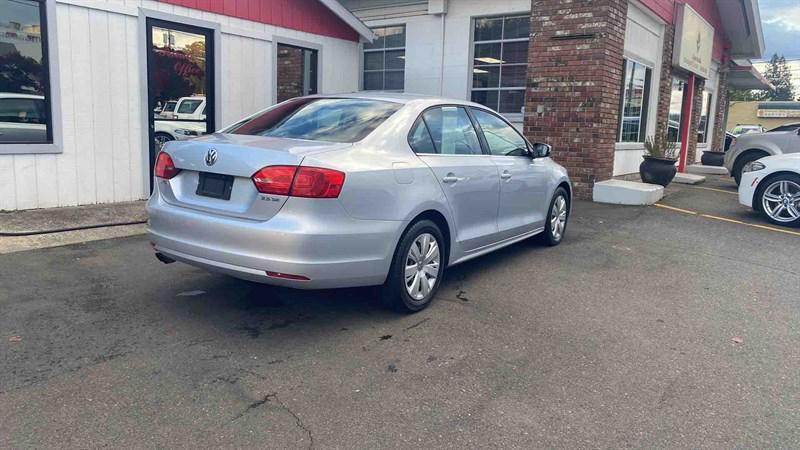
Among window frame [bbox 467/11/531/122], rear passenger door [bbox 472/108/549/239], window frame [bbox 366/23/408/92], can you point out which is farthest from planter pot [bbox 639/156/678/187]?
rear passenger door [bbox 472/108/549/239]

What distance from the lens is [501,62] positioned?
1160 cm

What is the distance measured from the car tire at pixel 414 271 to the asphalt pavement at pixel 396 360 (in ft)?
0.44

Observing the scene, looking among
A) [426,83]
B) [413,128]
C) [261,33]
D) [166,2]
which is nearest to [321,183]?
[413,128]

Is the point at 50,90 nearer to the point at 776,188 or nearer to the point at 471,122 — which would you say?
the point at 471,122

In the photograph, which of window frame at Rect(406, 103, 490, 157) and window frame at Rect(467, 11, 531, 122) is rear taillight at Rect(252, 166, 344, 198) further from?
window frame at Rect(467, 11, 531, 122)

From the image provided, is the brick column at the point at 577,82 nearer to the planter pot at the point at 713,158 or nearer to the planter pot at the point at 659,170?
the planter pot at the point at 659,170

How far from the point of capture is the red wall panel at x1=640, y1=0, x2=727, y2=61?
40.4ft

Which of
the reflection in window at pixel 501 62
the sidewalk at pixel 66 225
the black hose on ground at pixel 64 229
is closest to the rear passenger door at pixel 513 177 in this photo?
the sidewalk at pixel 66 225

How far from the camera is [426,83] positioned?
1240cm

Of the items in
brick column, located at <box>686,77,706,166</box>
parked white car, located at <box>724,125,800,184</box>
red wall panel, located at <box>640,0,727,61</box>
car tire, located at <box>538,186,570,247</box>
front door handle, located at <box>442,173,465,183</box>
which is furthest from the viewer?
brick column, located at <box>686,77,706,166</box>

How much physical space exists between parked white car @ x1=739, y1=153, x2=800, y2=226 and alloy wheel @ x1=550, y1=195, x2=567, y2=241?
13.2ft

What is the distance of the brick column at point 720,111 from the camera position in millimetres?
20938

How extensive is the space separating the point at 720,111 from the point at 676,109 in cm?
784

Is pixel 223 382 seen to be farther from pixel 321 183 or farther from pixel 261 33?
pixel 261 33
